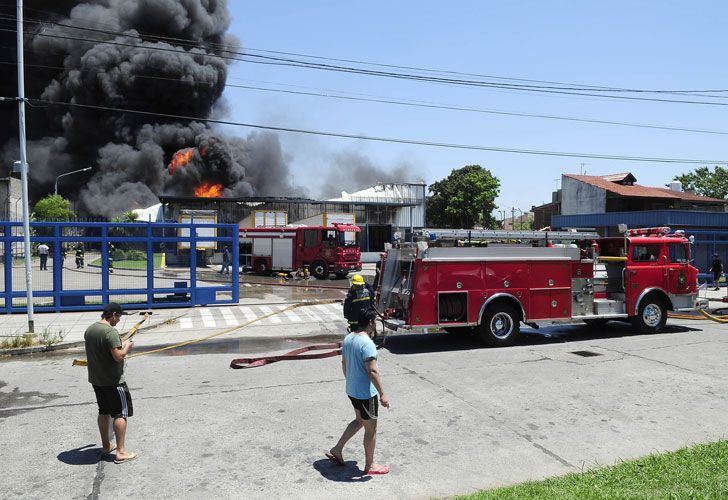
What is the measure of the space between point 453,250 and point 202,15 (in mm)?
76744

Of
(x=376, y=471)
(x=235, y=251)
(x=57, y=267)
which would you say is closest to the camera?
(x=376, y=471)

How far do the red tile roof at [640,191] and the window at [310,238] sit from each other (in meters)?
A: 25.5

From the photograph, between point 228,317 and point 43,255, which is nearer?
point 228,317

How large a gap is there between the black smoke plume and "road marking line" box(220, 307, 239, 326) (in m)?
52.4

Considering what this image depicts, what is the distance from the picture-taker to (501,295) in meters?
11.6

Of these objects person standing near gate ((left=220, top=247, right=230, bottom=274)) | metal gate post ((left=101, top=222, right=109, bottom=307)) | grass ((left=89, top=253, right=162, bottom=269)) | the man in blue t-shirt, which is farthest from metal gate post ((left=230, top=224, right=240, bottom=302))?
the man in blue t-shirt

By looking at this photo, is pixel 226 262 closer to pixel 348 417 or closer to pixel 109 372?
pixel 348 417

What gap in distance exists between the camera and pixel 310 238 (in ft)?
102

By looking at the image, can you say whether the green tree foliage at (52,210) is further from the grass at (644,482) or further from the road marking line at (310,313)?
the grass at (644,482)

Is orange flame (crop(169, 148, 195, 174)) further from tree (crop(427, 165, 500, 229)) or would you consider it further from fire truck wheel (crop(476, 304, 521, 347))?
fire truck wheel (crop(476, 304, 521, 347))

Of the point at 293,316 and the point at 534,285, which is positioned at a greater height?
the point at 534,285

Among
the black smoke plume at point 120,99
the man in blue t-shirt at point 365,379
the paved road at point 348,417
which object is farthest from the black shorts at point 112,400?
the black smoke plume at point 120,99

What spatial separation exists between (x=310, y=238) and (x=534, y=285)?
2019 cm

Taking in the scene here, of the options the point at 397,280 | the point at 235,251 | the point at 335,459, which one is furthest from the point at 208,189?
the point at 335,459
